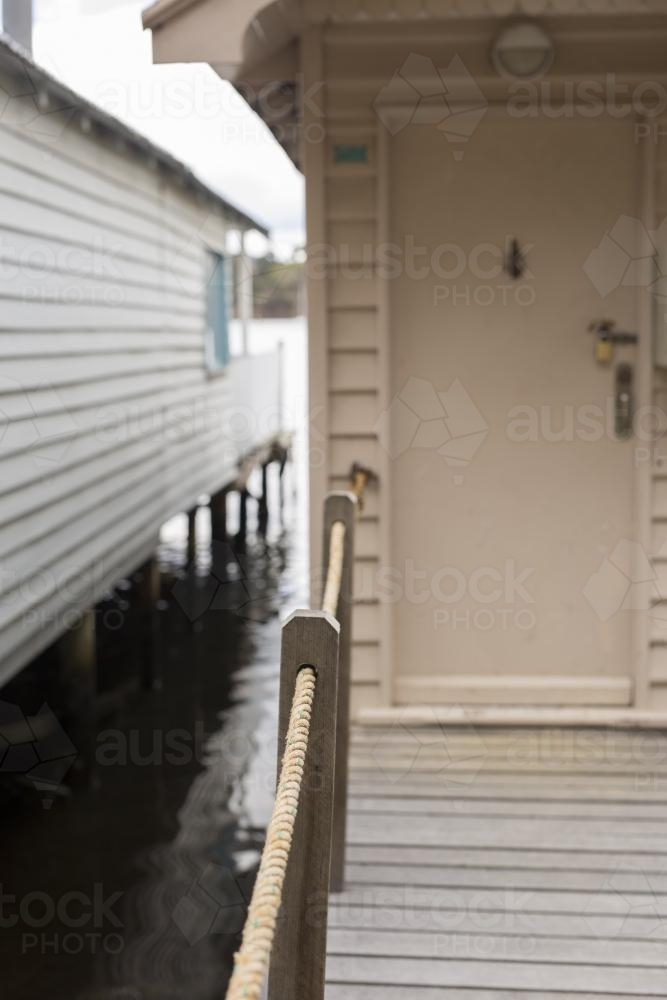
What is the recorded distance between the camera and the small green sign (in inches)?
153

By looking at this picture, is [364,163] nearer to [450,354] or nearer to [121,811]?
[450,354]

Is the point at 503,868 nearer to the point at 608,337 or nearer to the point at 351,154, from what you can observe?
the point at 608,337

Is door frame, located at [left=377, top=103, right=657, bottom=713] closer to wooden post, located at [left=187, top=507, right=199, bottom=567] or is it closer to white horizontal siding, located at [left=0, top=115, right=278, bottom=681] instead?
white horizontal siding, located at [left=0, top=115, right=278, bottom=681]

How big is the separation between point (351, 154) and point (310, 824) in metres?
2.67

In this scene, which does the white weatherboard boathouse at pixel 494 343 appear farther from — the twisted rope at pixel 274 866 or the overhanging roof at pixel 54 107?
the twisted rope at pixel 274 866

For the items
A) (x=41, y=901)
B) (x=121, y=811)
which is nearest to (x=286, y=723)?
(x=41, y=901)

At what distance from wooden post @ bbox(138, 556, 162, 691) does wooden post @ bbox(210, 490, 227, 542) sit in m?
4.11

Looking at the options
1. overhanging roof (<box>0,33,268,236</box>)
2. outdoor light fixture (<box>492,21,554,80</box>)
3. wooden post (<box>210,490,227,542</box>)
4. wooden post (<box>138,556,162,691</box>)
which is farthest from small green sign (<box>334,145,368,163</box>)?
wooden post (<box>210,490,227,542</box>)

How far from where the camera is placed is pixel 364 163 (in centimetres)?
389

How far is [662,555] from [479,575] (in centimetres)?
63

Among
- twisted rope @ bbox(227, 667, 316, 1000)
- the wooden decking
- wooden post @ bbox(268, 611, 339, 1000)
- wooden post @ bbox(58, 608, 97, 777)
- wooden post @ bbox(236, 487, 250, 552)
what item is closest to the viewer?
twisted rope @ bbox(227, 667, 316, 1000)

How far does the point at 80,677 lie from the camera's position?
22.3 feet

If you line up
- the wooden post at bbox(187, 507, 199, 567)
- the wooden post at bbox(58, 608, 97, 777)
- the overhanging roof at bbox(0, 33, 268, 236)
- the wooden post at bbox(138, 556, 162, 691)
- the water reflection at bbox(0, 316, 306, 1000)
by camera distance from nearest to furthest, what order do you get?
1. the water reflection at bbox(0, 316, 306, 1000)
2. the overhanging roof at bbox(0, 33, 268, 236)
3. the wooden post at bbox(58, 608, 97, 777)
4. the wooden post at bbox(138, 556, 162, 691)
5. the wooden post at bbox(187, 507, 199, 567)

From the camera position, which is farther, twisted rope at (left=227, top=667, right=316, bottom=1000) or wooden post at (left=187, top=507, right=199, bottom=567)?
wooden post at (left=187, top=507, right=199, bottom=567)
